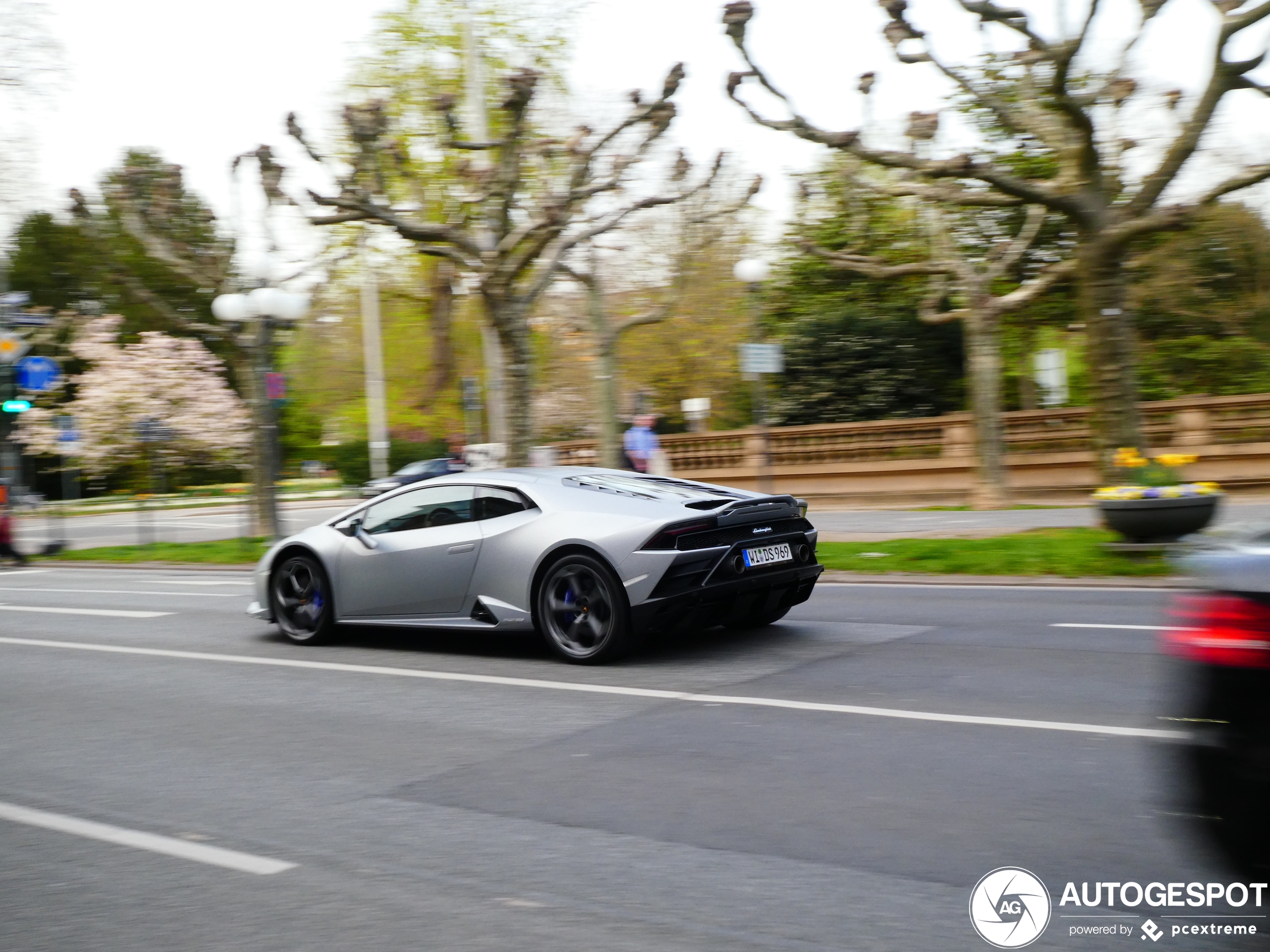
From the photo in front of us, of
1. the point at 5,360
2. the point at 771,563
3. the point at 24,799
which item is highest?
the point at 5,360

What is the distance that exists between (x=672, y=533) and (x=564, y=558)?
773 mm

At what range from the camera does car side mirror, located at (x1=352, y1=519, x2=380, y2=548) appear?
928 cm

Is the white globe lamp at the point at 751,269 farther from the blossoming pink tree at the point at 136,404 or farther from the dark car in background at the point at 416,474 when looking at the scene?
the blossoming pink tree at the point at 136,404

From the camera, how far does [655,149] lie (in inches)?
1244

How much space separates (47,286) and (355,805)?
59499 mm

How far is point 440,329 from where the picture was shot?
44.2 meters

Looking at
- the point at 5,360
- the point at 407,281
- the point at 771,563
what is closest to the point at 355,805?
the point at 771,563

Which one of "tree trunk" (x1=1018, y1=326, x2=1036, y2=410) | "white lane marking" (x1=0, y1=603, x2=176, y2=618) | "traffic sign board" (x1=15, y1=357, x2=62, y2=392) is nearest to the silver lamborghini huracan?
"white lane marking" (x1=0, y1=603, x2=176, y2=618)

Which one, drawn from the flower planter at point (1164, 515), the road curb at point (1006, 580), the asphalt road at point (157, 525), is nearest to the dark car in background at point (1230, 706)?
the road curb at point (1006, 580)

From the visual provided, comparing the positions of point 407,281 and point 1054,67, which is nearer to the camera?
point 1054,67

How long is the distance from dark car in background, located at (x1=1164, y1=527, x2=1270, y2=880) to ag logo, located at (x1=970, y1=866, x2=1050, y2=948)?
1.91 feet

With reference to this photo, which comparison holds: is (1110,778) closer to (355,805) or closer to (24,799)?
(355,805)

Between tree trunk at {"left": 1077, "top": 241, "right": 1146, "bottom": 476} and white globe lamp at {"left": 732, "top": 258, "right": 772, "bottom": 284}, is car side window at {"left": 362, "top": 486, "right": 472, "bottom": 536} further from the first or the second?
white globe lamp at {"left": 732, "top": 258, "right": 772, "bottom": 284}

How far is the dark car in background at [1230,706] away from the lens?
3.02 m
